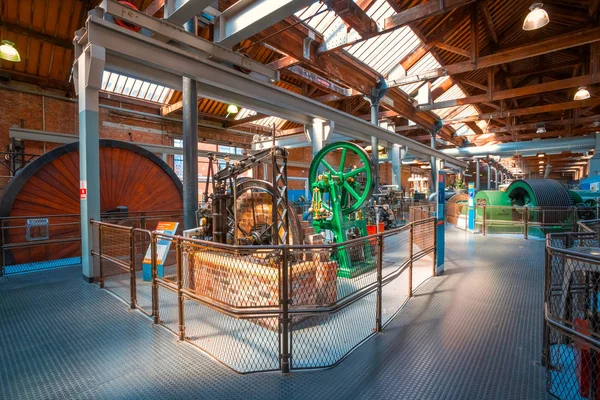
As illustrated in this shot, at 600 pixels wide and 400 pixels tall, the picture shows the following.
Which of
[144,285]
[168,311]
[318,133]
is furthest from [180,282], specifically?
[318,133]

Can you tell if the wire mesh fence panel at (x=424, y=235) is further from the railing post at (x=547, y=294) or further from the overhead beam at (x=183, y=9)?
the overhead beam at (x=183, y=9)

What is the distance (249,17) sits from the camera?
15.9 feet

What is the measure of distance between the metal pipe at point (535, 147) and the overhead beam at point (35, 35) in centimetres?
1907

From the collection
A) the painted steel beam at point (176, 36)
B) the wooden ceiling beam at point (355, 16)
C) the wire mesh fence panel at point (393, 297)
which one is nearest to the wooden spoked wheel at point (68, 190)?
the painted steel beam at point (176, 36)

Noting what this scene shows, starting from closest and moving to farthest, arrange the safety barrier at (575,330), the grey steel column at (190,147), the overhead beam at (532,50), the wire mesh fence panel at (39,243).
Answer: the safety barrier at (575,330) → the grey steel column at (190,147) → the wire mesh fence panel at (39,243) → the overhead beam at (532,50)

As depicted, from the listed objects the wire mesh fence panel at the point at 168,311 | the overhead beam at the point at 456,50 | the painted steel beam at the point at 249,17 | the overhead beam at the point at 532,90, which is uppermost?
the overhead beam at the point at 456,50

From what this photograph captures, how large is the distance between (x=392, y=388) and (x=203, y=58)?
5549mm

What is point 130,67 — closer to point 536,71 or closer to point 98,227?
point 98,227

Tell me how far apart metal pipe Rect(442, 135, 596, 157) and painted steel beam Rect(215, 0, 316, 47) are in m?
16.4

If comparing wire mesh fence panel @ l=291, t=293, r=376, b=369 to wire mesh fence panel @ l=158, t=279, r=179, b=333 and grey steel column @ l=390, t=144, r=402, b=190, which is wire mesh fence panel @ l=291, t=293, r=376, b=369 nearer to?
wire mesh fence panel @ l=158, t=279, r=179, b=333

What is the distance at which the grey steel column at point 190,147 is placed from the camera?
544 centimetres

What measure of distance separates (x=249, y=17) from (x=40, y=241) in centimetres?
558

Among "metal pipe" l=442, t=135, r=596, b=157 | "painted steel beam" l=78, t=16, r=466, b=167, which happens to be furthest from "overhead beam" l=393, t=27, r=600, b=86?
"metal pipe" l=442, t=135, r=596, b=157

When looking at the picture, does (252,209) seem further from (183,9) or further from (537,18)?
(537,18)
